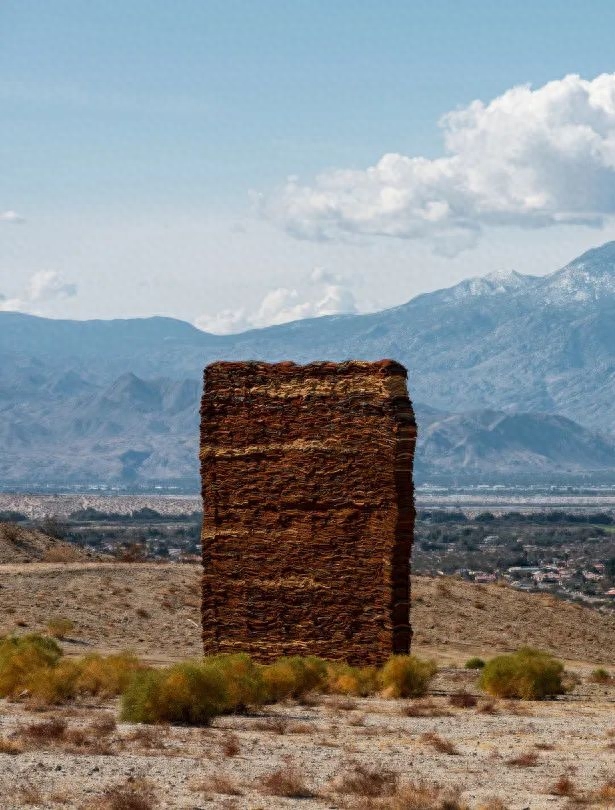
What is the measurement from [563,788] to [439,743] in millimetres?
3314

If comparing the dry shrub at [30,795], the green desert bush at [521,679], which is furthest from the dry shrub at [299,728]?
the green desert bush at [521,679]

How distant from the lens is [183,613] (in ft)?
138

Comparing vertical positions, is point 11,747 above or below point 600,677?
above

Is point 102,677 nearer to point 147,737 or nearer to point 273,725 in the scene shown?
point 273,725

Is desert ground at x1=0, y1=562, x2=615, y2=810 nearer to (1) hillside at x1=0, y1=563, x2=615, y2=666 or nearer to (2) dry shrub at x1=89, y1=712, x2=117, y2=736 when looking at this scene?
(2) dry shrub at x1=89, y1=712, x2=117, y2=736

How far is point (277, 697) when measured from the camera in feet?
79.9

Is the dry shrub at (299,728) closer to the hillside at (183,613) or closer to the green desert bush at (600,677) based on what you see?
the green desert bush at (600,677)

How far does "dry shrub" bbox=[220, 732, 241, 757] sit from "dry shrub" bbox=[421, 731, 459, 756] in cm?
233

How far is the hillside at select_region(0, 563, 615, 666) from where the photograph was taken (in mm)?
38719

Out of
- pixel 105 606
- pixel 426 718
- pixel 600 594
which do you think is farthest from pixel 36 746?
pixel 600 594

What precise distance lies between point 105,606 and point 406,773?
86.4 feet

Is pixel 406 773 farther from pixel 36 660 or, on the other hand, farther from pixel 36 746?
pixel 36 660

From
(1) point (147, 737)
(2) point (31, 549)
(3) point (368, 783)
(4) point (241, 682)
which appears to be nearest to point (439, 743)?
(1) point (147, 737)

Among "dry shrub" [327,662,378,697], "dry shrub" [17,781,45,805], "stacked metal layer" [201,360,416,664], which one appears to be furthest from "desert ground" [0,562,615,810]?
"stacked metal layer" [201,360,416,664]
